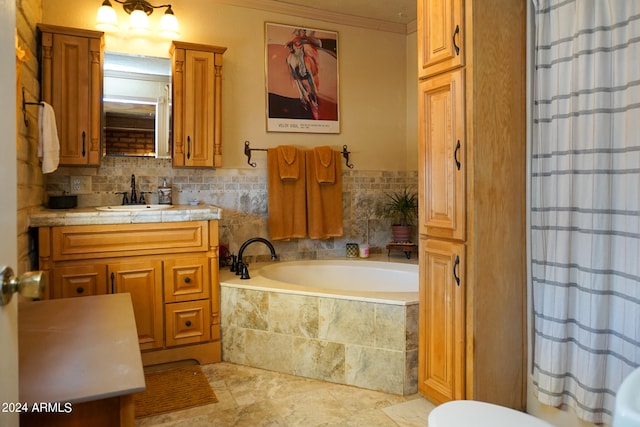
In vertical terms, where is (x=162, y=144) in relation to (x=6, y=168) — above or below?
above

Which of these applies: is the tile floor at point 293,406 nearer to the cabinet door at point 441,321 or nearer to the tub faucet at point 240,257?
the cabinet door at point 441,321

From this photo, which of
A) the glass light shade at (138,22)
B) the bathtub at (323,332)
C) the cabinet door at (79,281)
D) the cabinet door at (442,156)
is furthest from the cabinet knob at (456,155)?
the glass light shade at (138,22)

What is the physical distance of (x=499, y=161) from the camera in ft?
6.53

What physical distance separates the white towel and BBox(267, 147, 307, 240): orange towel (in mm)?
1529

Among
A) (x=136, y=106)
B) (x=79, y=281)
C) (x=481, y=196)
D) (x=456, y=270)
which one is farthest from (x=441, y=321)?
(x=136, y=106)

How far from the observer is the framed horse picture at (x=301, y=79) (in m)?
3.52

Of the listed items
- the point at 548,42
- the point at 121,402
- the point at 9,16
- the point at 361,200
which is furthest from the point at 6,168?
the point at 361,200

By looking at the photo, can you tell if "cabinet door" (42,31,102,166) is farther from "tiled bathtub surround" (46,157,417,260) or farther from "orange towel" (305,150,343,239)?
"orange towel" (305,150,343,239)

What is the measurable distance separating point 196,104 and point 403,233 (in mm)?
2031

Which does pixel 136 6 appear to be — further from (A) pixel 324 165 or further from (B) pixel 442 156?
(B) pixel 442 156

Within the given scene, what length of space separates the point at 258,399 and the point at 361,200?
6.81 ft

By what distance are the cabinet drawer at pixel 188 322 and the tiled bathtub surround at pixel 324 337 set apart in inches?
5.0

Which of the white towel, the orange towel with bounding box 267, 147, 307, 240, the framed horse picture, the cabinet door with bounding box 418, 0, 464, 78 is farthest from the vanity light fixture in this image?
the cabinet door with bounding box 418, 0, 464, 78

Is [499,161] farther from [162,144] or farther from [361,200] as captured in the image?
[162,144]
